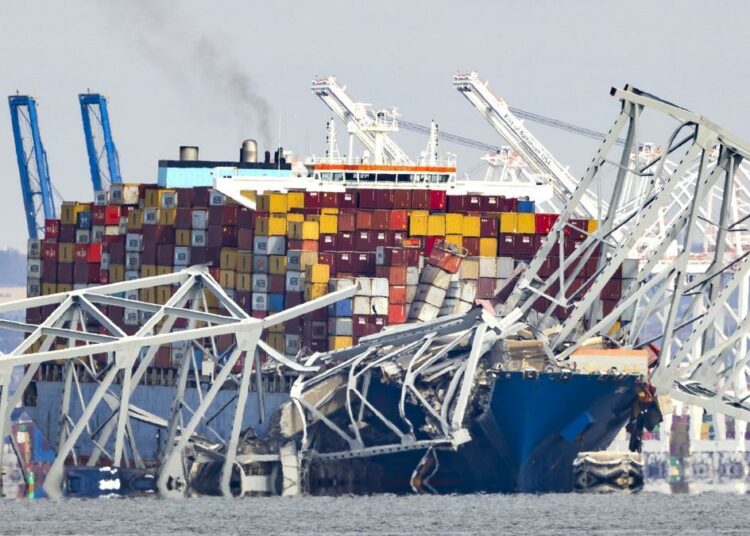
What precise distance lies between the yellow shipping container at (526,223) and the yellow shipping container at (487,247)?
1.32m

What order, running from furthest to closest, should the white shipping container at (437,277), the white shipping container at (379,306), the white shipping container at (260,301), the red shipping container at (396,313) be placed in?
the white shipping container at (260,301) < the red shipping container at (396,313) < the white shipping container at (379,306) < the white shipping container at (437,277)

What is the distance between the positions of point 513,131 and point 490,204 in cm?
5068

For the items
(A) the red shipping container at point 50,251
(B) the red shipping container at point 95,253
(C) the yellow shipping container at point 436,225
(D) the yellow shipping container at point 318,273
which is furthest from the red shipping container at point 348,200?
(A) the red shipping container at point 50,251

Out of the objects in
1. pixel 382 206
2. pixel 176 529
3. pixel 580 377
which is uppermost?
pixel 382 206

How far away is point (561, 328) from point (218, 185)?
27.0 m

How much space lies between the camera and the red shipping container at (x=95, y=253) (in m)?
129

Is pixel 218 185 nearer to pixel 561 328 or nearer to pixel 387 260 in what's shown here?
pixel 387 260

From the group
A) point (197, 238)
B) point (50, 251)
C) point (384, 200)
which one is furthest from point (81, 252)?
point (384, 200)

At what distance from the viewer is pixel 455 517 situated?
302 ft

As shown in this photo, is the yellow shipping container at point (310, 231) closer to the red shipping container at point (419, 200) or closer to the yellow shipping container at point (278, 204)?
the yellow shipping container at point (278, 204)

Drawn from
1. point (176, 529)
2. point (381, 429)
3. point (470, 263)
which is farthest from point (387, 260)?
point (176, 529)

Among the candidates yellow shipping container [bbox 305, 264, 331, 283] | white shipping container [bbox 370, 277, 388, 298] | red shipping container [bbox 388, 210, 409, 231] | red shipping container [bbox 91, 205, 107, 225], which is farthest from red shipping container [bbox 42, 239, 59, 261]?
white shipping container [bbox 370, 277, 388, 298]

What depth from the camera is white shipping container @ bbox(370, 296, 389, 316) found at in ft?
366

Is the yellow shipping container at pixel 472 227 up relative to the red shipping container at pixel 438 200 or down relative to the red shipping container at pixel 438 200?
down
